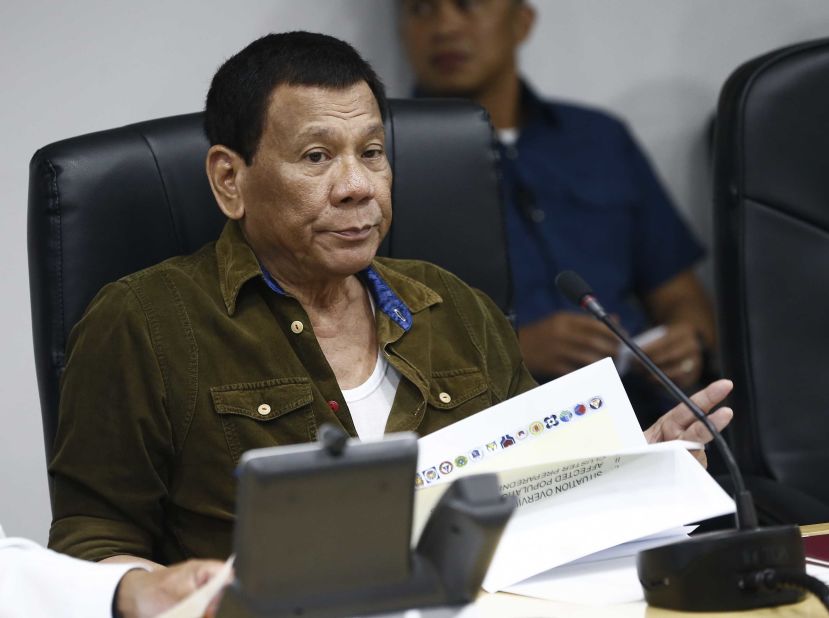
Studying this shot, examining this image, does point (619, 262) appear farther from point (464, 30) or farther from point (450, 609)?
point (450, 609)

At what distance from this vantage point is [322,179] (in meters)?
1.54

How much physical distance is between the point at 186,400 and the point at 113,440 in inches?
3.8

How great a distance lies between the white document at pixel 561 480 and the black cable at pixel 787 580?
0.38 feet

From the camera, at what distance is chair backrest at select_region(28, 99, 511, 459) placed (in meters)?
1.53

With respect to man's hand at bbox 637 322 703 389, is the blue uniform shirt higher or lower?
higher

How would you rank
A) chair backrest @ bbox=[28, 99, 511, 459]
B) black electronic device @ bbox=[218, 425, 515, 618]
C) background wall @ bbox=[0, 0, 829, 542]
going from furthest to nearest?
background wall @ bbox=[0, 0, 829, 542] < chair backrest @ bbox=[28, 99, 511, 459] < black electronic device @ bbox=[218, 425, 515, 618]

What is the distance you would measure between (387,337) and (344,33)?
102 centimetres

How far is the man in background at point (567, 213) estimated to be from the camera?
8.20 ft

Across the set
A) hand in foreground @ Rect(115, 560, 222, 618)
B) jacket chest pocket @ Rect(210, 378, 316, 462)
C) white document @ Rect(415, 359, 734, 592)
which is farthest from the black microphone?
jacket chest pocket @ Rect(210, 378, 316, 462)

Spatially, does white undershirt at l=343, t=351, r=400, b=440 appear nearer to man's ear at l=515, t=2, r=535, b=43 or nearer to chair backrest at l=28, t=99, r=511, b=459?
chair backrest at l=28, t=99, r=511, b=459

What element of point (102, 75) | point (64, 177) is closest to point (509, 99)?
point (102, 75)

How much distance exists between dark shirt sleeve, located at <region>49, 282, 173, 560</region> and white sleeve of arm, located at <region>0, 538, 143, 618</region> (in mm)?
290

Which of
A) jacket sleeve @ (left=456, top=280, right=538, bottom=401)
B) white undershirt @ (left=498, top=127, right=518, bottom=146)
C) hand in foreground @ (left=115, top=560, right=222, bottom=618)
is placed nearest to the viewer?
hand in foreground @ (left=115, top=560, right=222, bottom=618)

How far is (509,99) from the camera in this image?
8.73 feet
